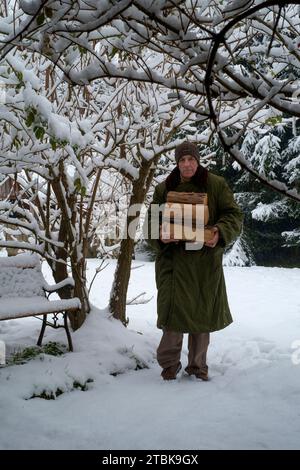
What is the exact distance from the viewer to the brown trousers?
11.1 feet

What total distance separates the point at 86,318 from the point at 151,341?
0.68 m

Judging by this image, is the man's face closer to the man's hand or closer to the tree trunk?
the man's hand

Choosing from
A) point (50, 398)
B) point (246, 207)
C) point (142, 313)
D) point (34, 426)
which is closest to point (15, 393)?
point (50, 398)

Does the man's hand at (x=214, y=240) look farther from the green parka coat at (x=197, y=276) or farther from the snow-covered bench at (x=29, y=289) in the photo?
the snow-covered bench at (x=29, y=289)

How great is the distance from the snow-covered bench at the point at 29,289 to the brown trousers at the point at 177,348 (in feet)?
2.83

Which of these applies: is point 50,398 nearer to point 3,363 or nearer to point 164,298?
point 3,363

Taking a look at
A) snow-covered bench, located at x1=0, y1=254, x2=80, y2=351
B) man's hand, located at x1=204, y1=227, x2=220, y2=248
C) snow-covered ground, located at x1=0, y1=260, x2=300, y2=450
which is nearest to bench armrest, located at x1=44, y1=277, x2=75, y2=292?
snow-covered bench, located at x1=0, y1=254, x2=80, y2=351

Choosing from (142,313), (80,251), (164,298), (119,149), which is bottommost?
(142,313)

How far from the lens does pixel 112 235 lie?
555cm

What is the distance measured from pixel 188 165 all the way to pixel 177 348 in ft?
4.40

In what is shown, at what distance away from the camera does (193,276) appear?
328cm

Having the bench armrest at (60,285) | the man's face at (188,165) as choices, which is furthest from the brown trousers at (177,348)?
the man's face at (188,165)

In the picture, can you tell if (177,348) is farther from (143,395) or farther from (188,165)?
(188,165)

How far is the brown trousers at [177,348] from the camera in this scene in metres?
3.37
